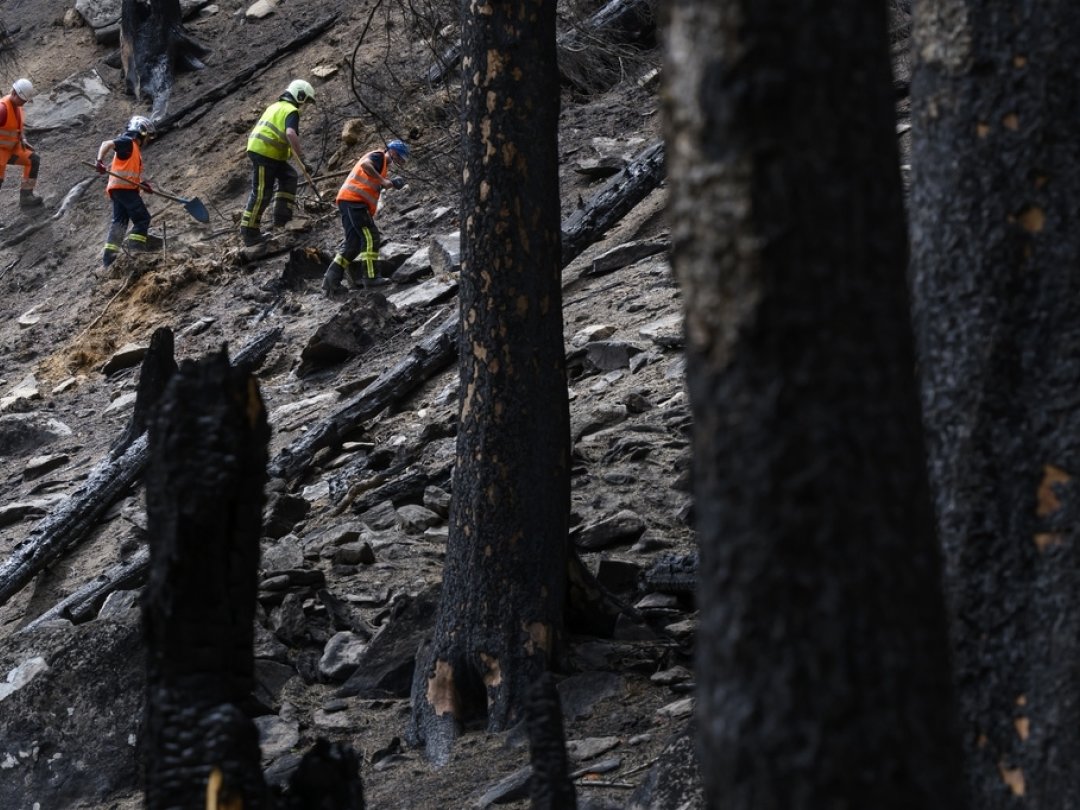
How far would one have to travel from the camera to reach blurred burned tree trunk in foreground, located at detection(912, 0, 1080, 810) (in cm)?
308

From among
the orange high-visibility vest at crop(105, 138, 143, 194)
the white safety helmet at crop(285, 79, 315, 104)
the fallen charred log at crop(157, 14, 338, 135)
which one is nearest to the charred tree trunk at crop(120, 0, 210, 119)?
the fallen charred log at crop(157, 14, 338, 135)

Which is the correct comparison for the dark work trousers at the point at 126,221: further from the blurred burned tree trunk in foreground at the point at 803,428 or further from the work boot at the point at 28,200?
the blurred burned tree trunk in foreground at the point at 803,428

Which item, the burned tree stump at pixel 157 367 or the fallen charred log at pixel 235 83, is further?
the fallen charred log at pixel 235 83

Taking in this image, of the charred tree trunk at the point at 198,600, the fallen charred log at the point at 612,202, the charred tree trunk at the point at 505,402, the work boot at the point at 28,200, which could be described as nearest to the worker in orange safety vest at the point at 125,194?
the work boot at the point at 28,200

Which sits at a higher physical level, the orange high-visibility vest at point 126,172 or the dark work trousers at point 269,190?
the orange high-visibility vest at point 126,172

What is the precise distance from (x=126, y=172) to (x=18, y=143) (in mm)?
2628

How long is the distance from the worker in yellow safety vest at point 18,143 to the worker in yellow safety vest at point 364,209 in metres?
5.80

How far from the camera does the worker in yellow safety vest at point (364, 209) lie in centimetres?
1325

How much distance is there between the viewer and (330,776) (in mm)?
3484

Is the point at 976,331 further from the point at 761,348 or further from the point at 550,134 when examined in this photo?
the point at 550,134

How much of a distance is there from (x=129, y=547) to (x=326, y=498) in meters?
1.29

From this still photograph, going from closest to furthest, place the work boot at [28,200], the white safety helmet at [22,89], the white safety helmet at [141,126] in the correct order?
the white safety helmet at [141,126] < the white safety helmet at [22,89] < the work boot at [28,200]

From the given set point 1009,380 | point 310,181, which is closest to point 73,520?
point 310,181

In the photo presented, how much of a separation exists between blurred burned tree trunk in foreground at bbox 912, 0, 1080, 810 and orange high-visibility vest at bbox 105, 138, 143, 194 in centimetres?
1350
